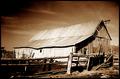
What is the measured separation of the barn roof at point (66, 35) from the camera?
208 inches

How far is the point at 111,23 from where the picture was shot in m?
5.27

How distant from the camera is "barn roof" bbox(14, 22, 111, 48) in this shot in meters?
5.29

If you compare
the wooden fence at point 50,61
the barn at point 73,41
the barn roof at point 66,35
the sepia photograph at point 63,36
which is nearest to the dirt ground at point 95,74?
the sepia photograph at point 63,36

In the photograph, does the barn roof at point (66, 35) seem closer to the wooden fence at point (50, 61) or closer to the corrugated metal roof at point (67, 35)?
the corrugated metal roof at point (67, 35)

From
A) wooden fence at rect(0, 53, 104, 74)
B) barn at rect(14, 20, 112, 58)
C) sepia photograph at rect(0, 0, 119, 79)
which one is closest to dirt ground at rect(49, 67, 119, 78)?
sepia photograph at rect(0, 0, 119, 79)

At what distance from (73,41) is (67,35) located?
0.66 ft

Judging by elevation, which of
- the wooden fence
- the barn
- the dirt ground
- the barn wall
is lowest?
the dirt ground

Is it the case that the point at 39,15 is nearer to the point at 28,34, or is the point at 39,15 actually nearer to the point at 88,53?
the point at 28,34

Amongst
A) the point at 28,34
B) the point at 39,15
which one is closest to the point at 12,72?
the point at 28,34

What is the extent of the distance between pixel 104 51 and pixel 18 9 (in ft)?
6.45

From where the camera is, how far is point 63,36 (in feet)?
17.6

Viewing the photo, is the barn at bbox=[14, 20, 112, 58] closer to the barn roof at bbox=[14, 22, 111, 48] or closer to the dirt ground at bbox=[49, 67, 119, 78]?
the barn roof at bbox=[14, 22, 111, 48]

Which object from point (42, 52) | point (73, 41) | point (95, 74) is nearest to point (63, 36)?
point (73, 41)

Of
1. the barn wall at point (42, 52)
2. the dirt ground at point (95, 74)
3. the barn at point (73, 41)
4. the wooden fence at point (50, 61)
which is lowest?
the dirt ground at point (95, 74)
